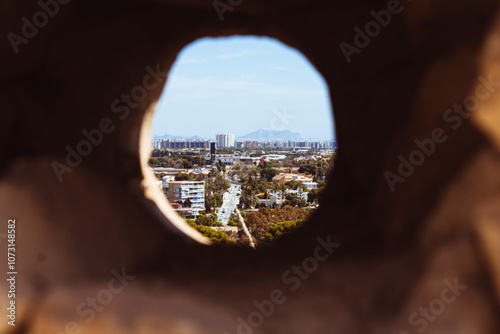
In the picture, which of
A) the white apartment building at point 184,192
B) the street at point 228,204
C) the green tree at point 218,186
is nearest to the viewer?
the white apartment building at point 184,192
